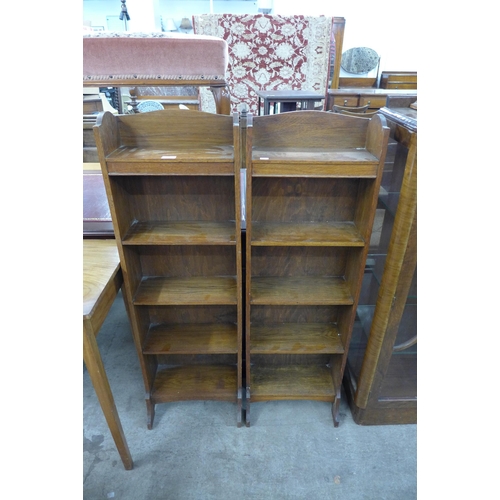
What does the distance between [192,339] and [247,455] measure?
1.52 feet

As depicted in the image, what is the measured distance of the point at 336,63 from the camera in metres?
3.11

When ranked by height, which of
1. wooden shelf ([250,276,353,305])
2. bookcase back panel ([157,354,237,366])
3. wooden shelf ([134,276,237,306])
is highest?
wooden shelf ([250,276,353,305])

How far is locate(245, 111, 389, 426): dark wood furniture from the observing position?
0.91 metres

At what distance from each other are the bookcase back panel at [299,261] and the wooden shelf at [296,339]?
0.79 ft

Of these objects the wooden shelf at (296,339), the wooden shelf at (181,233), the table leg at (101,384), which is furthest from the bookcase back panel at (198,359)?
the wooden shelf at (181,233)

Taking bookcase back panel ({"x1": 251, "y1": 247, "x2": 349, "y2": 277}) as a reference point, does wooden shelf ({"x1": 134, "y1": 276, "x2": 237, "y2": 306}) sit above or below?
below

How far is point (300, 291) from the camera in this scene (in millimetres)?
1156

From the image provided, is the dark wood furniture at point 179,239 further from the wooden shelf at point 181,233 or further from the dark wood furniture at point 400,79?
the dark wood furniture at point 400,79

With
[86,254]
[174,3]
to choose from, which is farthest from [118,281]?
[174,3]

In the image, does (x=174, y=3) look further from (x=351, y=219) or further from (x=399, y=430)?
(x=399, y=430)

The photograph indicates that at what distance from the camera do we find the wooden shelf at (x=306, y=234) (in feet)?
3.28

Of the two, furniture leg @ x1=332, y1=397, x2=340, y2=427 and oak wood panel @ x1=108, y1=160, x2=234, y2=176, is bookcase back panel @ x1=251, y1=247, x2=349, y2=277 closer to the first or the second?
oak wood panel @ x1=108, y1=160, x2=234, y2=176

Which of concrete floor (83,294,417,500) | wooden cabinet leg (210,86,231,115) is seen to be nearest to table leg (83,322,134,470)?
concrete floor (83,294,417,500)

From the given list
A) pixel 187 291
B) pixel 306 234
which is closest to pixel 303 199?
pixel 306 234
